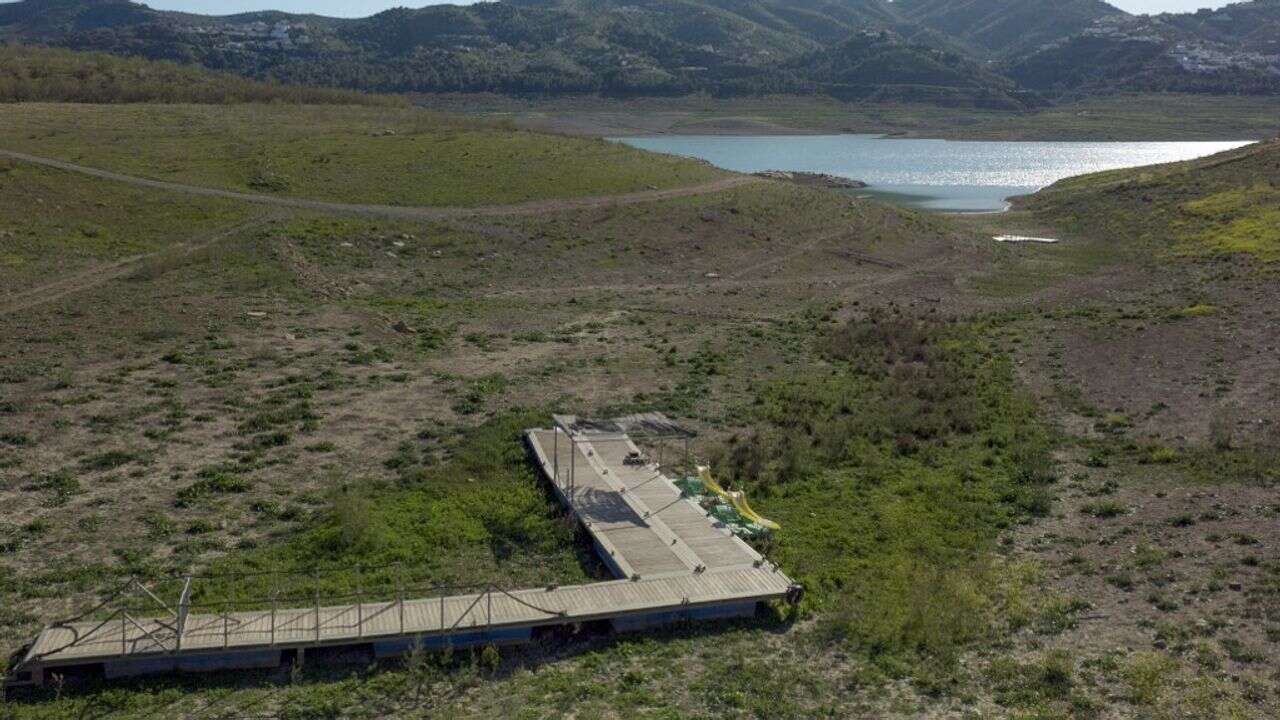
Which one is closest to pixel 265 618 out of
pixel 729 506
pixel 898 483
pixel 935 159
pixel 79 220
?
pixel 729 506

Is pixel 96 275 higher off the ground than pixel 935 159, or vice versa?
pixel 935 159

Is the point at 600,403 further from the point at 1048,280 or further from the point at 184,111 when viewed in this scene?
the point at 184,111

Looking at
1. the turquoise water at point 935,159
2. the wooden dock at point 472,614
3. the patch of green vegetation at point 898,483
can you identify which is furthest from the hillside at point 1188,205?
the wooden dock at point 472,614

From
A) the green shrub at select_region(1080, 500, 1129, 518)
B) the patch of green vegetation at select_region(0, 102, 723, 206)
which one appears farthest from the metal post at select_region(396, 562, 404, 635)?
the patch of green vegetation at select_region(0, 102, 723, 206)

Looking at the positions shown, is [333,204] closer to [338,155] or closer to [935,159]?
[338,155]

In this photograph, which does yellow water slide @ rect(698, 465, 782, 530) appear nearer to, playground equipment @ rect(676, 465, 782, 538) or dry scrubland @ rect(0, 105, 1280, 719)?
playground equipment @ rect(676, 465, 782, 538)

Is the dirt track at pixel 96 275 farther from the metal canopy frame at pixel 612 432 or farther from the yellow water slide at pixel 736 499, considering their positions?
the yellow water slide at pixel 736 499

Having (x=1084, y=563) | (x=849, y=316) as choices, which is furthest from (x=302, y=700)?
(x=849, y=316)
